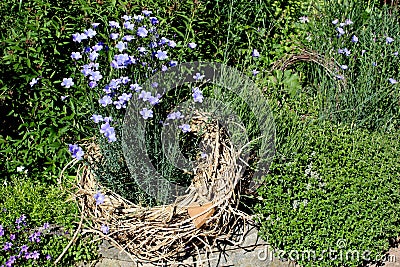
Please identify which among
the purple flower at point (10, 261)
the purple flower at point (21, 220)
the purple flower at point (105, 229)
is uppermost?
the purple flower at point (105, 229)

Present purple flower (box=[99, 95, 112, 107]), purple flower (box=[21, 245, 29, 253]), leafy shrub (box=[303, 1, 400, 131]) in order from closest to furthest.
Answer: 1. purple flower (box=[99, 95, 112, 107])
2. purple flower (box=[21, 245, 29, 253])
3. leafy shrub (box=[303, 1, 400, 131])

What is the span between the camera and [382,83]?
4.03 m

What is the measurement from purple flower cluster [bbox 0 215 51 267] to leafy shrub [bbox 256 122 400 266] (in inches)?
51.9

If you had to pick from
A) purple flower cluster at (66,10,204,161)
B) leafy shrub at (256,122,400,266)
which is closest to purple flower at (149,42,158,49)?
purple flower cluster at (66,10,204,161)

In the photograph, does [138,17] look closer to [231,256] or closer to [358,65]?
[231,256]

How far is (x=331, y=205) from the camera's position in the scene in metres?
3.09

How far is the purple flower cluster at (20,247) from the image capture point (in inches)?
115

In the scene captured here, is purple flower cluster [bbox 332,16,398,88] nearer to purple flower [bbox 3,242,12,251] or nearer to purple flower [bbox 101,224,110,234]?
purple flower [bbox 101,224,110,234]

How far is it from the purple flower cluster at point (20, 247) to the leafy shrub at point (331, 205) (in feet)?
4.33

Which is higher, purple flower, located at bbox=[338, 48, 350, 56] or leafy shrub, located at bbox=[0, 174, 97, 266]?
purple flower, located at bbox=[338, 48, 350, 56]

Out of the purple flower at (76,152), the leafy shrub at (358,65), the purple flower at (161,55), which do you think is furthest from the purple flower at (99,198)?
the leafy shrub at (358,65)

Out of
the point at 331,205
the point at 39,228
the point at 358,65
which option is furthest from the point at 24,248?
the point at 358,65

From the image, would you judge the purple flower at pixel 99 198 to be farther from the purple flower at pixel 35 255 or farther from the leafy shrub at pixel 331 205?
the leafy shrub at pixel 331 205

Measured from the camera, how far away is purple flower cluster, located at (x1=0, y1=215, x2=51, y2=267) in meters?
2.93
